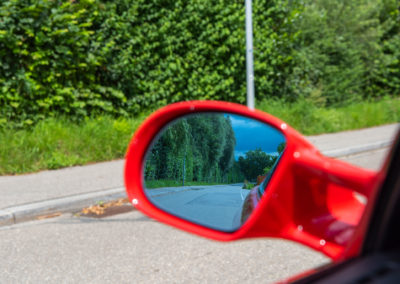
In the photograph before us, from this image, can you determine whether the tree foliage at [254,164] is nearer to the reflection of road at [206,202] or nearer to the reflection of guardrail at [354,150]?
the reflection of road at [206,202]

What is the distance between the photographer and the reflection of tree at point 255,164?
1.32 meters

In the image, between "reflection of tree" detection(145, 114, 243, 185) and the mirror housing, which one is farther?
"reflection of tree" detection(145, 114, 243, 185)

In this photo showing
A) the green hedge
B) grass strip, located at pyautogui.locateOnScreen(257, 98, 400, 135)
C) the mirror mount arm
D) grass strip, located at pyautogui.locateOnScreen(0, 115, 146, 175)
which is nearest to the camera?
the mirror mount arm

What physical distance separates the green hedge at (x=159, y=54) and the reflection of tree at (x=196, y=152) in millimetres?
7615

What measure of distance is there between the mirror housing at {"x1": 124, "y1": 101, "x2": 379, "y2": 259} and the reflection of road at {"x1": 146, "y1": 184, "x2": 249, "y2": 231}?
0.05 meters

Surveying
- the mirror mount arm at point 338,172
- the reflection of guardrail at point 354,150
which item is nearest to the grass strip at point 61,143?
the reflection of guardrail at point 354,150

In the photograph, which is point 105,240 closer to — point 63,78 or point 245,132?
point 245,132

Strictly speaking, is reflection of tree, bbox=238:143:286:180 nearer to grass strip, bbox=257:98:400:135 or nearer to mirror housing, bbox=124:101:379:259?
mirror housing, bbox=124:101:379:259

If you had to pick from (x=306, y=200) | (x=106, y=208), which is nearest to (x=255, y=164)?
(x=306, y=200)

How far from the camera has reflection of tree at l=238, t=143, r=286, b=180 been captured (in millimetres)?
1316

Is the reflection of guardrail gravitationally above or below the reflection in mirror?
below

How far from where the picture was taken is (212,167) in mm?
1464

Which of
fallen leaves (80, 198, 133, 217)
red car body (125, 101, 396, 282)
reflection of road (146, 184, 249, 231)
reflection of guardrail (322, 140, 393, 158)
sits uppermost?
red car body (125, 101, 396, 282)

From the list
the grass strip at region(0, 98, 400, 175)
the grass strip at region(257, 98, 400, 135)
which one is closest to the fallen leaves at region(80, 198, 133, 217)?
the grass strip at region(0, 98, 400, 175)
